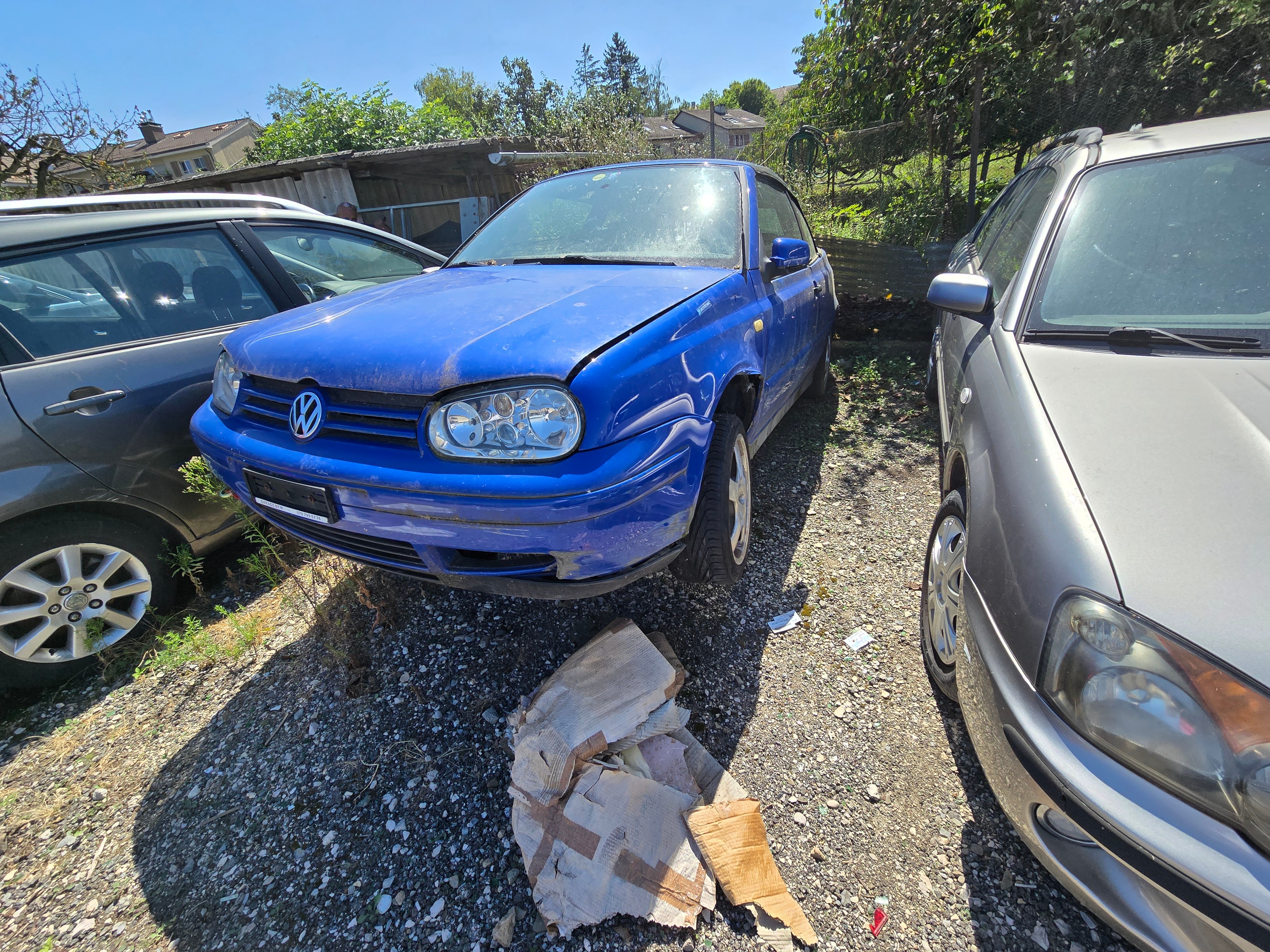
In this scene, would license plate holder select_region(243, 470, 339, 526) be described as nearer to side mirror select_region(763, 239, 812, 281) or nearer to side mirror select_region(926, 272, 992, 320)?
side mirror select_region(763, 239, 812, 281)

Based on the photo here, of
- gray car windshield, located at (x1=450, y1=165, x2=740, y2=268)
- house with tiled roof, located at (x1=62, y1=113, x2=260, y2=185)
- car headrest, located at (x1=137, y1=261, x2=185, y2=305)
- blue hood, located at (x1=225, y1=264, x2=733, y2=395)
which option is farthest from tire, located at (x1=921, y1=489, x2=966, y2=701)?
house with tiled roof, located at (x1=62, y1=113, x2=260, y2=185)

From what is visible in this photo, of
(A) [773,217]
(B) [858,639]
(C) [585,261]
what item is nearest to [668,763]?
(B) [858,639]

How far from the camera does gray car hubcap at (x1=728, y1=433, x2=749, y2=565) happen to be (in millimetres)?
2283

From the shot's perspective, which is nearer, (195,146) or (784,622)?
(784,622)

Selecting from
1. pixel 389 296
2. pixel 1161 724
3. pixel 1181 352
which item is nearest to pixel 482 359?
pixel 389 296

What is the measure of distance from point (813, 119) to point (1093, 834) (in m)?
9.14

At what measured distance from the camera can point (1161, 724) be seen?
0.99 meters

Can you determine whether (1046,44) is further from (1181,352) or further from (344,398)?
(344,398)

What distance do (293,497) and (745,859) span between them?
5.56 feet

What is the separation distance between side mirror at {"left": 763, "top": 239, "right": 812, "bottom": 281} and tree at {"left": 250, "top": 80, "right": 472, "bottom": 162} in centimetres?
1636

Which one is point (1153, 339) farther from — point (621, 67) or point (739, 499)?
point (621, 67)

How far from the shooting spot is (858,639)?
229cm

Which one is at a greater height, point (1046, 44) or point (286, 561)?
point (1046, 44)

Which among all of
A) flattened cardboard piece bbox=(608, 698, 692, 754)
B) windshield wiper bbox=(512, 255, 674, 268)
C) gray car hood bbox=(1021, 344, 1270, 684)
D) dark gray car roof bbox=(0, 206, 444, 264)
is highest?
dark gray car roof bbox=(0, 206, 444, 264)
